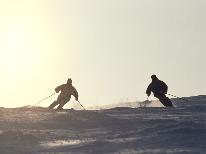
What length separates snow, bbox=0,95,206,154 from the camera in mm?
13398

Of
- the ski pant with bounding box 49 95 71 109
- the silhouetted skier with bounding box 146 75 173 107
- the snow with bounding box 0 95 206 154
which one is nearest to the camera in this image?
the snow with bounding box 0 95 206 154

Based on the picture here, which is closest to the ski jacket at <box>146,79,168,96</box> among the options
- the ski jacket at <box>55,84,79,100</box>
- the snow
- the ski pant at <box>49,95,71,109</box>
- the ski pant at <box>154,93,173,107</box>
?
the ski pant at <box>154,93,173,107</box>

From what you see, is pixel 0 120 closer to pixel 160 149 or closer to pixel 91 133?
pixel 91 133

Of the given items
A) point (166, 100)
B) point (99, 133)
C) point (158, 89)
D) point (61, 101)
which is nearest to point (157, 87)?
point (158, 89)

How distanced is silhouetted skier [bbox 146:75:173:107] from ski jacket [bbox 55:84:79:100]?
342 cm

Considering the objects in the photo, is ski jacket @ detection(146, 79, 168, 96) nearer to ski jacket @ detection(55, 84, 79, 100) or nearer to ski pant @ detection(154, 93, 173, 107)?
ski pant @ detection(154, 93, 173, 107)

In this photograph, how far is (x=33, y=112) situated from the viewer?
22.3 meters

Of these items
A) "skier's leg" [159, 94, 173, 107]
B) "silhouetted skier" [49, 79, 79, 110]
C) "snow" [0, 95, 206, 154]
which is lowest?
"snow" [0, 95, 206, 154]

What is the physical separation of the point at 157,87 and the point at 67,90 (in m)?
4.17

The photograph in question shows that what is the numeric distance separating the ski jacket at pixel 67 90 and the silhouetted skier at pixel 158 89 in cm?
342

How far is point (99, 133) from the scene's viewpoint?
53.9ft

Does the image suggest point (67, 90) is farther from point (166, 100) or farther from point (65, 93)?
point (166, 100)

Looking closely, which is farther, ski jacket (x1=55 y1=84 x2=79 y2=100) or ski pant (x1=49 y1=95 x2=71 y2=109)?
ski jacket (x1=55 y1=84 x2=79 y2=100)

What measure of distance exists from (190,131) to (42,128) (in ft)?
14.4
